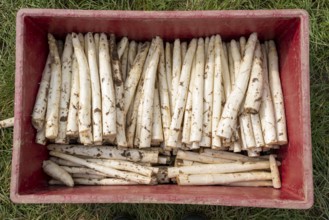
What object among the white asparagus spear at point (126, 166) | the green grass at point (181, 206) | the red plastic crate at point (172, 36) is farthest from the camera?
the green grass at point (181, 206)

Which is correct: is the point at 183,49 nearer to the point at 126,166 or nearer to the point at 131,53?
the point at 131,53

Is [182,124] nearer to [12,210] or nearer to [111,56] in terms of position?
[111,56]

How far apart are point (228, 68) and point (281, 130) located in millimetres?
431

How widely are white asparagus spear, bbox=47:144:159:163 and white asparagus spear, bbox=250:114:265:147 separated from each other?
53 cm

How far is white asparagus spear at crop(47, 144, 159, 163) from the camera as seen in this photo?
89.0 inches

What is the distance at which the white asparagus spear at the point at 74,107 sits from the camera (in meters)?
2.17

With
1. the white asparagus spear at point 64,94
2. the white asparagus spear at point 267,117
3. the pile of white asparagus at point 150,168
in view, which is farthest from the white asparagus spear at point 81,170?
the white asparagus spear at point 267,117

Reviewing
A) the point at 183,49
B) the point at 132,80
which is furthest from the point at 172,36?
the point at 132,80

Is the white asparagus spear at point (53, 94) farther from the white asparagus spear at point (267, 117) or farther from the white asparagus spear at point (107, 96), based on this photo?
the white asparagus spear at point (267, 117)

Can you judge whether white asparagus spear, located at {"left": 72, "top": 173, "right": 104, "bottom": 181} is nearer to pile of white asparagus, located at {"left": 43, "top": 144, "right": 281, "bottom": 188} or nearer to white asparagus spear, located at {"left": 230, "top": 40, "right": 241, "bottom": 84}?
pile of white asparagus, located at {"left": 43, "top": 144, "right": 281, "bottom": 188}

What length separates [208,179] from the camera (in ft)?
7.25

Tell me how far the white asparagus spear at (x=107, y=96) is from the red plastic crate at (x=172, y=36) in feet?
0.60

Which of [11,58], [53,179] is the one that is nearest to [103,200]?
[53,179]

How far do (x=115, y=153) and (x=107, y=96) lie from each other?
330 mm
